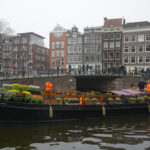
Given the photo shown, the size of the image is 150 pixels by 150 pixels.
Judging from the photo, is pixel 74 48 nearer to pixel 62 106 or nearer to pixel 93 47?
pixel 93 47

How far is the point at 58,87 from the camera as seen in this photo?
24.5 m

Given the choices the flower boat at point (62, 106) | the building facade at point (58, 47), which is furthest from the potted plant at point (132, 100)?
the building facade at point (58, 47)

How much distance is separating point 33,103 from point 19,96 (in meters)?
0.74

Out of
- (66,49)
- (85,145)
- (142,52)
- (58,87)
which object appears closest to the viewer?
(85,145)

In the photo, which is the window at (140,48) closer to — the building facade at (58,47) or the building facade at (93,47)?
the building facade at (93,47)

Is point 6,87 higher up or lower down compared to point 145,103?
Answer: higher up

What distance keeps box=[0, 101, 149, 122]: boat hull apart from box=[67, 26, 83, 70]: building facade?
114 feet

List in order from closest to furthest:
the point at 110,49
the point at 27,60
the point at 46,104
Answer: the point at 46,104, the point at 110,49, the point at 27,60

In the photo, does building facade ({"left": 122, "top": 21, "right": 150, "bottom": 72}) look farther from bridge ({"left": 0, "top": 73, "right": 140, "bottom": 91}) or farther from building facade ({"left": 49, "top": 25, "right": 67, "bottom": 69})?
building facade ({"left": 49, "top": 25, "right": 67, "bottom": 69})

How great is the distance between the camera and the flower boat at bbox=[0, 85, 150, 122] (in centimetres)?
938

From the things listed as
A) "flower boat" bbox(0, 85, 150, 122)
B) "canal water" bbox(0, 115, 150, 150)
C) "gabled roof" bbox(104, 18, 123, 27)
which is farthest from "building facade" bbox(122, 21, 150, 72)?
"canal water" bbox(0, 115, 150, 150)

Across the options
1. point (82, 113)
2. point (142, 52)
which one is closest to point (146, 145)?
point (82, 113)

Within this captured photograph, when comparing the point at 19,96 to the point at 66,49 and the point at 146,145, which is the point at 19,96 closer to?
the point at 146,145

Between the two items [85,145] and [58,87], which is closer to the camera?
[85,145]
